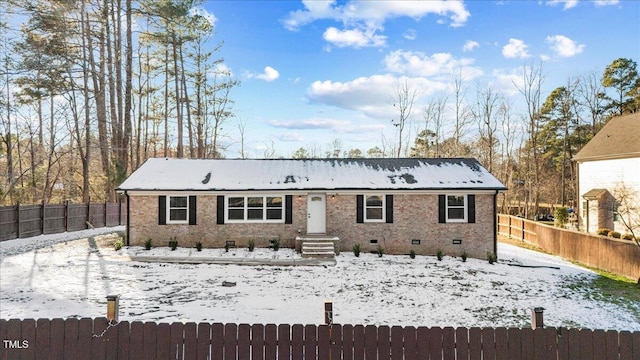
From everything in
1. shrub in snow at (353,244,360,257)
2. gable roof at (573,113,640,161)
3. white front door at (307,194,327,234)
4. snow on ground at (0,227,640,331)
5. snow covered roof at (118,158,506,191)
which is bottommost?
snow on ground at (0,227,640,331)

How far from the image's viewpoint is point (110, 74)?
24875 mm

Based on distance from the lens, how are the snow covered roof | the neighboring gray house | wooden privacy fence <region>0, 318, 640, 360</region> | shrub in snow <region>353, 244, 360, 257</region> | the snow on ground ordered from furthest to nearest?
the neighboring gray house → the snow covered roof → shrub in snow <region>353, 244, 360, 257</region> → the snow on ground → wooden privacy fence <region>0, 318, 640, 360</region>

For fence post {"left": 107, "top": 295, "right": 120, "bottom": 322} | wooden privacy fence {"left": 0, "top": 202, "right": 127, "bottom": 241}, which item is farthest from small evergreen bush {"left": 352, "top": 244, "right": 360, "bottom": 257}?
wooden privacy fence {"left": 0, "top": 202, "right": 127, "bottom": 241}

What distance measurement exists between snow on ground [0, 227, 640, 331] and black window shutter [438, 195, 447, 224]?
182cm

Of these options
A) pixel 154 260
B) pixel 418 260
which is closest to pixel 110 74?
Result: pixel 154 260

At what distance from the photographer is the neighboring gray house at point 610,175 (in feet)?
69.3

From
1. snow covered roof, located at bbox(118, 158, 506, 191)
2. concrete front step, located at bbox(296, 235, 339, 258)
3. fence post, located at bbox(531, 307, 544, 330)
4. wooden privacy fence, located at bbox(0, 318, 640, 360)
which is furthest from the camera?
snow covered roof, located at bbox(118, 158, 506, 191)

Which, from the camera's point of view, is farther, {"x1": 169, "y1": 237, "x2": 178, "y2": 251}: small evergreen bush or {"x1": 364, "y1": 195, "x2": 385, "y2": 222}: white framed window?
{"x1": 364, "y1": 195, "x2": 385, "y2": 222}: white framed window

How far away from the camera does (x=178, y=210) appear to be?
53.2 ft

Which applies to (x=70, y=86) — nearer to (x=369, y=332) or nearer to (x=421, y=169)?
(x=421, y=169)

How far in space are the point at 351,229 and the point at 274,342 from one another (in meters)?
11.5

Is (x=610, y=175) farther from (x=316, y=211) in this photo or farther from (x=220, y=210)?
(x=220, y=210)

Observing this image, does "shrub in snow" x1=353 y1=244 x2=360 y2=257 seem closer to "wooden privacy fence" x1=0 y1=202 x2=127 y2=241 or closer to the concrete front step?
the concrete front step

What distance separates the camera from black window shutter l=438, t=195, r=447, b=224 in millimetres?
16047
